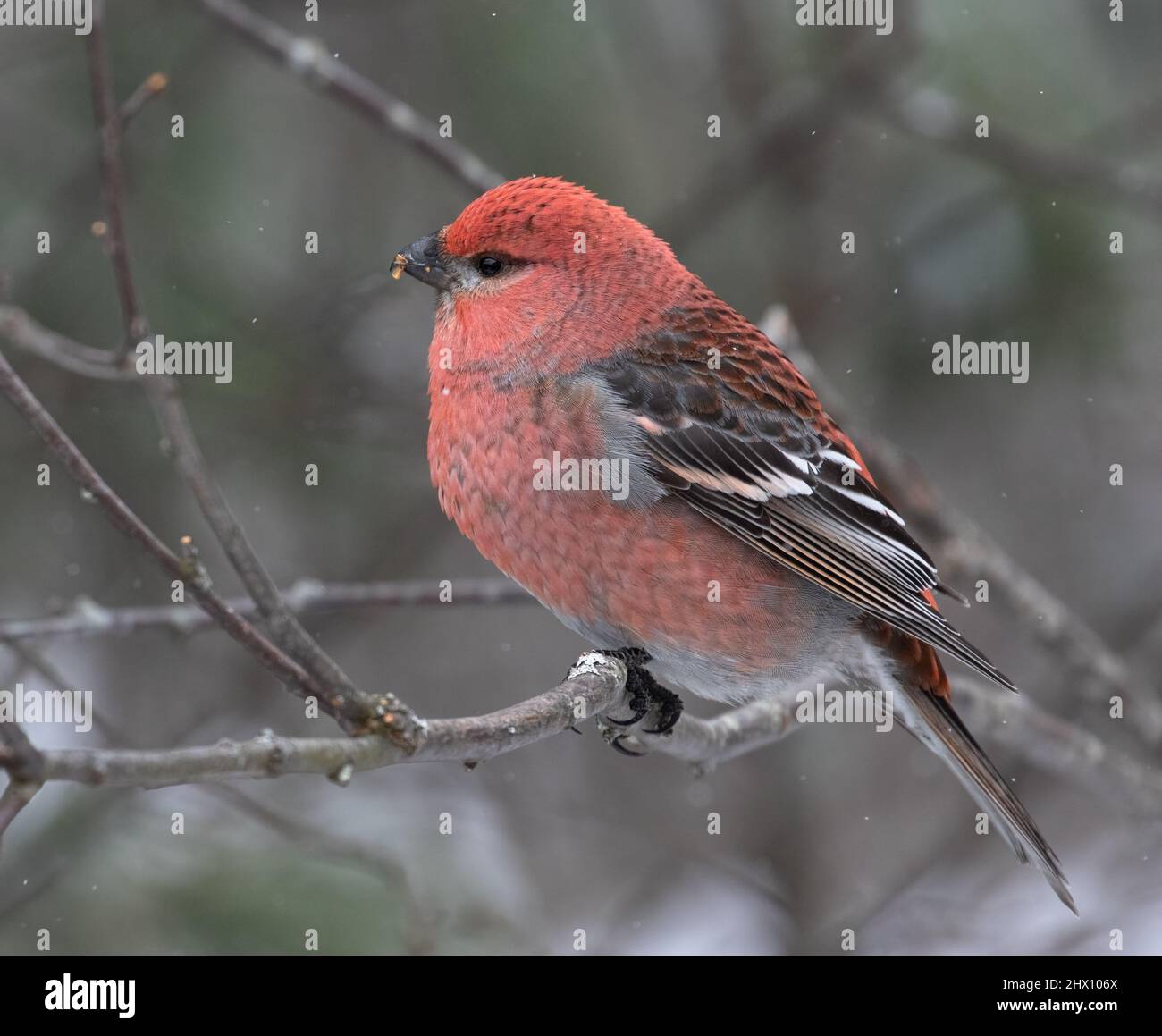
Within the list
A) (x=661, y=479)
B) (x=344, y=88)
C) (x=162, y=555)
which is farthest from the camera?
(x=344, y=88)

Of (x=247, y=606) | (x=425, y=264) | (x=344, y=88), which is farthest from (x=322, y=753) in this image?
(x=344, y=88)

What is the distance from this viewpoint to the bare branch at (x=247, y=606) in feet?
12.5

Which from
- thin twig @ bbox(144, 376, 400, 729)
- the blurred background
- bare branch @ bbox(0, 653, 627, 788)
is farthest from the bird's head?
thin twig @ bbox(144, 376, 400, 729)

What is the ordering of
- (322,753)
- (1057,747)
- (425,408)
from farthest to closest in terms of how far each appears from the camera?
(425,408) → (1057,747) → (322,753)

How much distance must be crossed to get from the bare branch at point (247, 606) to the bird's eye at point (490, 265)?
1006 mm

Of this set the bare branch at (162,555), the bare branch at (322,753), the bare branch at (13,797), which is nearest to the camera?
the bare branch at (13,797)


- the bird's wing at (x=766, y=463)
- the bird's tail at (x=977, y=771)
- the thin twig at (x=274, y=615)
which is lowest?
the bird's tail at (x=977, y=771)

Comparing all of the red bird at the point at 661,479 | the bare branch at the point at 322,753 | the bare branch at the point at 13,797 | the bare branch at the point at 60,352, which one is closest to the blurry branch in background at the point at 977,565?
the red bird at the point at 661,479

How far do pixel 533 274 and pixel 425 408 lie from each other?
180 cm

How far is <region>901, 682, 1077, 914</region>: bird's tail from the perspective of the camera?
423cm

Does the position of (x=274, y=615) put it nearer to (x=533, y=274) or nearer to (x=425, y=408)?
(x=533, y=274)

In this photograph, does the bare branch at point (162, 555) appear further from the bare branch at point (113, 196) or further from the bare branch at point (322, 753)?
the bare branch at point (113, 196)

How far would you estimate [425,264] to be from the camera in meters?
4.16
